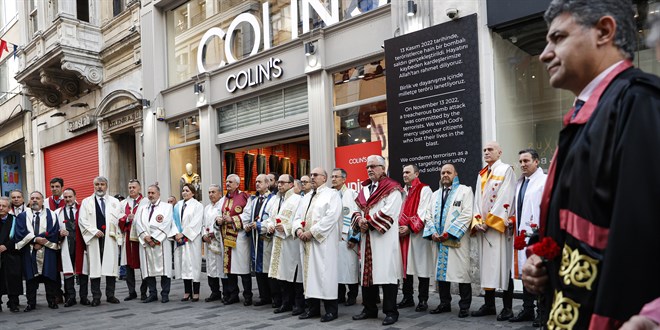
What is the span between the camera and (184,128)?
15.8m

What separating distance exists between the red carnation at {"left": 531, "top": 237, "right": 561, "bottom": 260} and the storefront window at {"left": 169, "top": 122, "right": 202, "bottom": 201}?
555 inches

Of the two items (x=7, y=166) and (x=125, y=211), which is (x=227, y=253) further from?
(x=7, y=166)

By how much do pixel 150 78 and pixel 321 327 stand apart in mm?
11461

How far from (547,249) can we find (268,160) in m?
12.4

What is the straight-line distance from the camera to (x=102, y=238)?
9914mm

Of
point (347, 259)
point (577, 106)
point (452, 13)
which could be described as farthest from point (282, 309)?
point (577, 106)

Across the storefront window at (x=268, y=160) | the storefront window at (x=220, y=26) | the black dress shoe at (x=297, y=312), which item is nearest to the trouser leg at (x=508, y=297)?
the black dress shoe at (x=297, y=312)

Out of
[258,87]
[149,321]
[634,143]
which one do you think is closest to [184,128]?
[258,87]

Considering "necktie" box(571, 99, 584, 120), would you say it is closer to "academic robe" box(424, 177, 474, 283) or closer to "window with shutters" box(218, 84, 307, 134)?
"academic robe" box(424, 177, 474, 283)

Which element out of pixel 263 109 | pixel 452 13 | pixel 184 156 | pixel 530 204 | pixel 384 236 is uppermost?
pixel 452 13

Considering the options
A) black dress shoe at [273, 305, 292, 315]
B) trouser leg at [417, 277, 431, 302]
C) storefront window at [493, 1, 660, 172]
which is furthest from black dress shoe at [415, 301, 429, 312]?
storefront window at [493, 1, 660, 172]

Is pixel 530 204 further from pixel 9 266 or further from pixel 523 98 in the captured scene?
pixel 9 266

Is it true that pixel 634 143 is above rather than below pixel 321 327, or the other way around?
above

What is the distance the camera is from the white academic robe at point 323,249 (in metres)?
7.31
